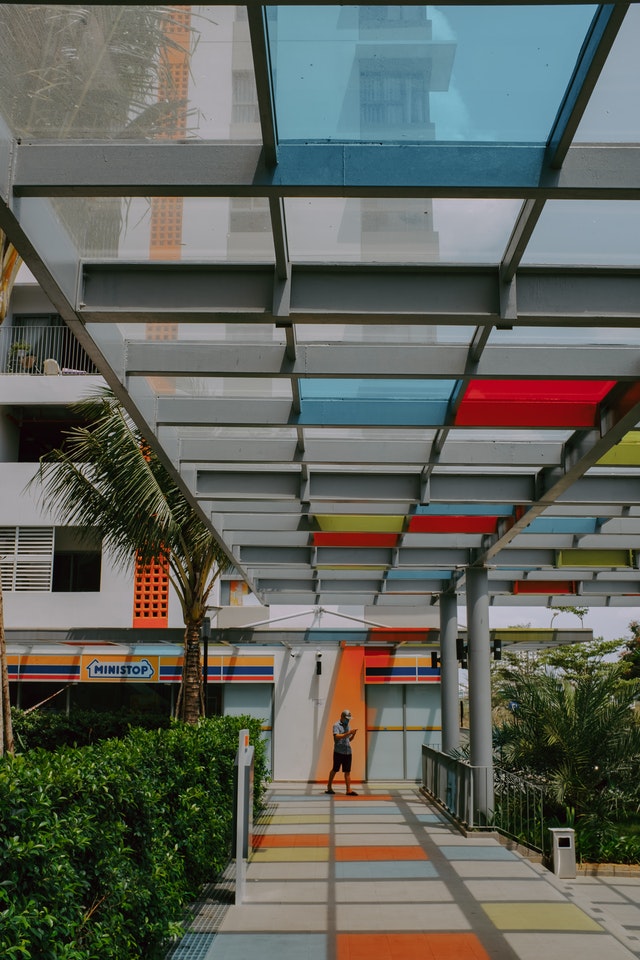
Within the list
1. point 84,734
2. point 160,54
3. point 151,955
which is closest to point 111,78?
point 160,54

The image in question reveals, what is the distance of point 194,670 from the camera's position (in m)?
17.4

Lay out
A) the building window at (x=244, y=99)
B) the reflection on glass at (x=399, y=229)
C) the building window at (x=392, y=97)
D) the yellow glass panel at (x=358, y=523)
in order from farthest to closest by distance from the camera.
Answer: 1. the yellow glass panel at (x=358, y=523)
2. the reflection on glass at (x=399, y=229)
3. the building window at (x=392, y=97)
4. the building window at (x=244, y=99)

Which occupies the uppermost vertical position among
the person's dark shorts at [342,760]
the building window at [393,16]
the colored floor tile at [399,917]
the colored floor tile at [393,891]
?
the building window at [393,16]

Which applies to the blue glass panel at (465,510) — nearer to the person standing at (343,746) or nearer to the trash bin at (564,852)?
the trash bin at (564,852)

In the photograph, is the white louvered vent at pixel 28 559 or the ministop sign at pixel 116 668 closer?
the ministop sign at pixel 116 668

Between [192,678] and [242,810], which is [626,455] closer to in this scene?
[242,810]

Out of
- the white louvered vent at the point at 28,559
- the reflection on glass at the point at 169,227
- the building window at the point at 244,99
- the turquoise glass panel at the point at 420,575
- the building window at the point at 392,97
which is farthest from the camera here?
the white louvered vent at the point at 28,559

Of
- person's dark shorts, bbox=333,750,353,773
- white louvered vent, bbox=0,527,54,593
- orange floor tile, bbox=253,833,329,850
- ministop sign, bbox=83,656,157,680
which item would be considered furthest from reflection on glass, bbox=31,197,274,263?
white louvered vent, bbox=0,527,54,593

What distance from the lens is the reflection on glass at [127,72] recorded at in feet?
14.9

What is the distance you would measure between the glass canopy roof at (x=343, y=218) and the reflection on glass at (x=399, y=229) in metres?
0.02

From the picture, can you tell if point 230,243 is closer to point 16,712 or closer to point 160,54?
point 160,54

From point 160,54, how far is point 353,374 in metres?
3.13

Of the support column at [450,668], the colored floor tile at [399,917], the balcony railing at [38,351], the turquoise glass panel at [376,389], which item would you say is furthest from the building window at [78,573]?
the turquoise glass panel at [376,389]

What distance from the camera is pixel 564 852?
12.9m
